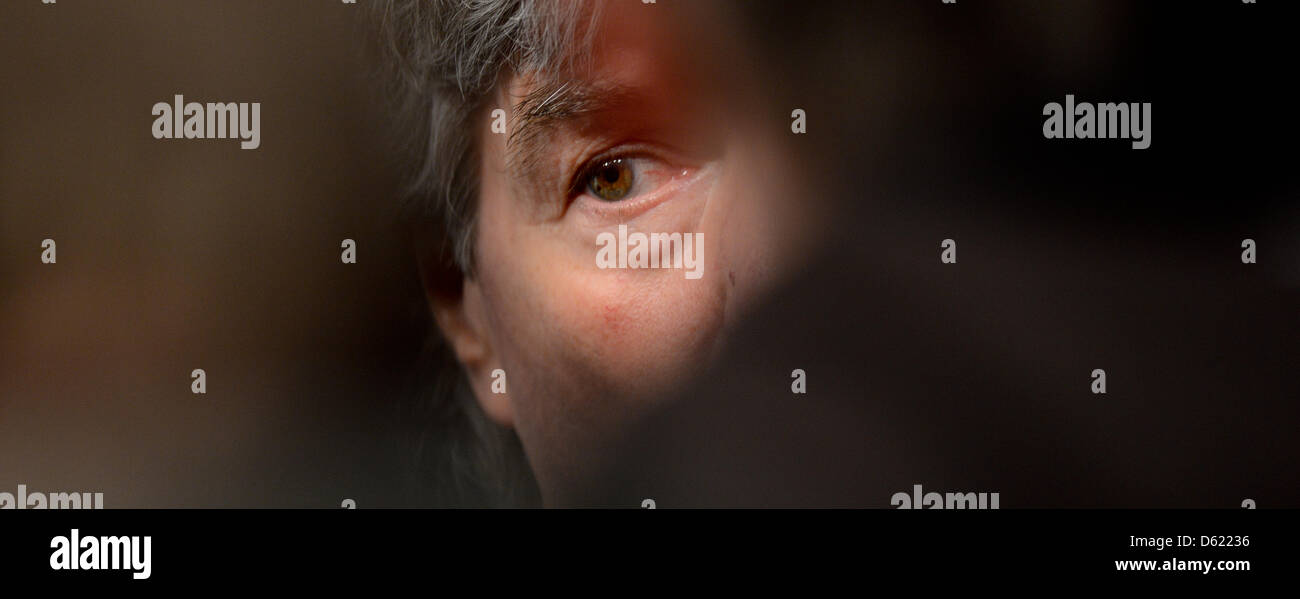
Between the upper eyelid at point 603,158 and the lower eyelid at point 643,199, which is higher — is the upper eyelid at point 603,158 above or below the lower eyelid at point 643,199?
above

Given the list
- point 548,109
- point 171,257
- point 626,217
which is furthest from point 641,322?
point 171,257

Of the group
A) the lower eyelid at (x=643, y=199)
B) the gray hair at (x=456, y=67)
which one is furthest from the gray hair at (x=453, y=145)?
the lower eyelid at (x=643, y=199)

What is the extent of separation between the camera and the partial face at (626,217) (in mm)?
901

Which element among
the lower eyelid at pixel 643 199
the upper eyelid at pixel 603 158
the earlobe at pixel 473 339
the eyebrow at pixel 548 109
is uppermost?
the eyebrow at pixel 548 109

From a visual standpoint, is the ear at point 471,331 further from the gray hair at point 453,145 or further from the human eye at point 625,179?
the human eye at point 625,179

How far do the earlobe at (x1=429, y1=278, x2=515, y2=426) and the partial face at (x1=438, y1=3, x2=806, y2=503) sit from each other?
0.05 meters

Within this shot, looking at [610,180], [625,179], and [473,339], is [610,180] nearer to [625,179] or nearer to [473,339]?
[625,179]

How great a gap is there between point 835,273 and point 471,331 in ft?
1.27

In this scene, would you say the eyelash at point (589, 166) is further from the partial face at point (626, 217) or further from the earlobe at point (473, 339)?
the earlobe at point (473, 339)

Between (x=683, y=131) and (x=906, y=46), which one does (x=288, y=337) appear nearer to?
(x=683, y=131)

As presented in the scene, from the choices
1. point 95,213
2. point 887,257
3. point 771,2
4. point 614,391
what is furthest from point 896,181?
point 95,213

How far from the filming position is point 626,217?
925mm
